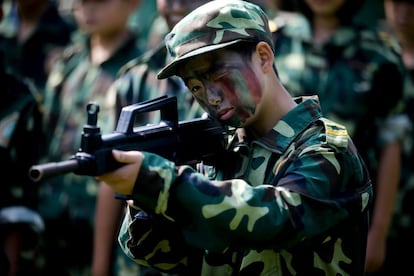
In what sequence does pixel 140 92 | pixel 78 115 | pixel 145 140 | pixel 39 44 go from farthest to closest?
pixel 39 44
pixel 78 115
pixel 140 92
pixel 145 140

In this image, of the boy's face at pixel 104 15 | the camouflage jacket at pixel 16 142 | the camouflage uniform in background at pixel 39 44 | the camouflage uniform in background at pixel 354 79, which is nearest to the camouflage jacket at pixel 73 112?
the boy's face at pixel 104 15

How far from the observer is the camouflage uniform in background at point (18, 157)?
5.32m

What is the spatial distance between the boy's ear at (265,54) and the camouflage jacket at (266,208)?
18cm

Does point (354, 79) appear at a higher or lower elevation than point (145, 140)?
lower

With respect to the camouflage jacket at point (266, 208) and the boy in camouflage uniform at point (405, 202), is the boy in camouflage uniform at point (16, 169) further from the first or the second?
the boy in camouflage uniform at point (405, 202)

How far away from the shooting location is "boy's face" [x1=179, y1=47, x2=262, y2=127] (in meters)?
3.67

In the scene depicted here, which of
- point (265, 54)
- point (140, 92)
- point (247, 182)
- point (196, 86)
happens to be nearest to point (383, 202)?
point (140, 92)

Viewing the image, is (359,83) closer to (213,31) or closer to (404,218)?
(404,218)

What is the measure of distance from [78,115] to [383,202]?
184 cm

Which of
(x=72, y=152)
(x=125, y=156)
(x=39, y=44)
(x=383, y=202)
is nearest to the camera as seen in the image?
(x=125, y=156)

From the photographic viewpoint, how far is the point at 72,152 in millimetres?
6699

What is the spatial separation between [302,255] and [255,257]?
0.15 m

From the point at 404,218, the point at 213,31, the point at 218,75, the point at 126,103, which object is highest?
the point at 213,31

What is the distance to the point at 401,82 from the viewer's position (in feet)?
20.7
